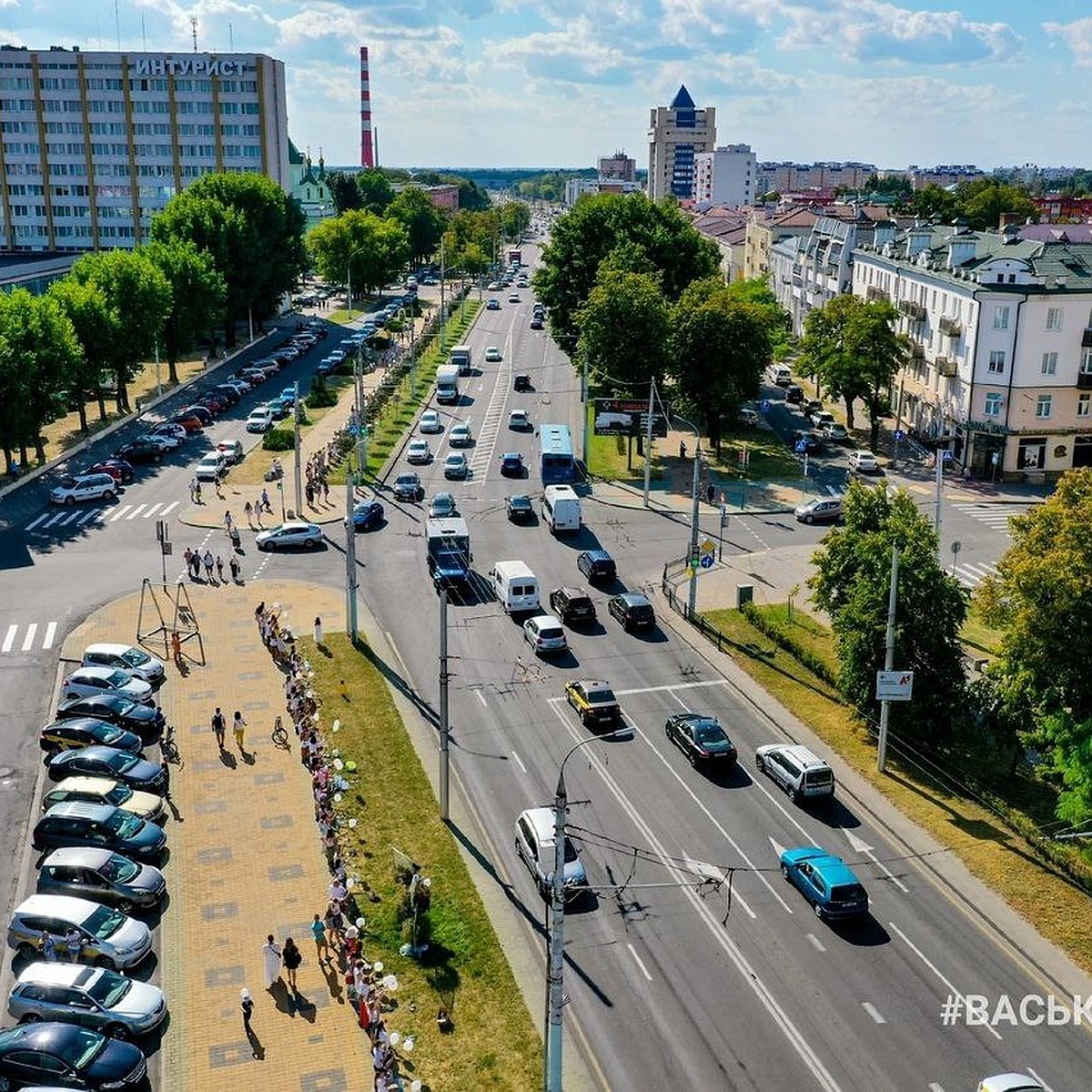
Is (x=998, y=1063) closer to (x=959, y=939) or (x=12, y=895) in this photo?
(x=959, y=939)

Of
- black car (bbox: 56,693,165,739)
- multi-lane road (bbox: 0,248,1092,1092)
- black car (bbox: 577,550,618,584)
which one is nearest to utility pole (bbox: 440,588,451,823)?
multi-lane road (bbox: 0,248,1092,1092)

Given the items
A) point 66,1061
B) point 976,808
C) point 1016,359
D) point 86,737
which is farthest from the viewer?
point 1016,359

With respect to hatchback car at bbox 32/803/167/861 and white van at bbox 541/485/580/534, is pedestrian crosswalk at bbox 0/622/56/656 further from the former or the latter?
white van at bbox 541/485/580/534

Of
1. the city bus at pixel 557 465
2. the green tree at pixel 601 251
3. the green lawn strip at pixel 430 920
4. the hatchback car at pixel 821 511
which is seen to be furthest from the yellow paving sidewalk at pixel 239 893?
the green tree at pixel 601 251

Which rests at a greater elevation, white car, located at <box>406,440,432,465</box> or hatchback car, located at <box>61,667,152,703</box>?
white car, located at <box>406,440,432,465</box>

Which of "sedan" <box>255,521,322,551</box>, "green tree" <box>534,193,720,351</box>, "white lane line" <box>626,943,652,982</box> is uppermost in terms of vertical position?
"green tree" <box>534,193,720,351</box>

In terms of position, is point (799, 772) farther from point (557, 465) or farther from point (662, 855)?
point (557, 465)

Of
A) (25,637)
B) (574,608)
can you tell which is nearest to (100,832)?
(25,637)
